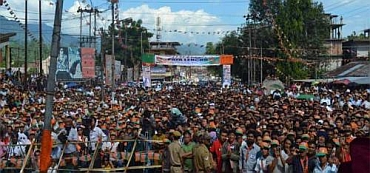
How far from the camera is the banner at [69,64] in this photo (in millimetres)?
38500

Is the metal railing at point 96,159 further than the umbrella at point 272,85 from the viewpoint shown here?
No

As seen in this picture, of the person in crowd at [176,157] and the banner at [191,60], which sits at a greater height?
the banner at [191,60]

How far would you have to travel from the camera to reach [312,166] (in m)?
8.51

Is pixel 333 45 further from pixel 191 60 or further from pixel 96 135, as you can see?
pixel 96 135

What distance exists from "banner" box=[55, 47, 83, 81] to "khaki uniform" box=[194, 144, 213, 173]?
29.0 metres

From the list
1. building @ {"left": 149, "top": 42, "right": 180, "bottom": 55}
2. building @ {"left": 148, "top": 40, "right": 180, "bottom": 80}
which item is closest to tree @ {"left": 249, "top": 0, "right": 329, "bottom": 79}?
building @ {"left": 148, "top": 40, "right": 180, "bottom": 80}

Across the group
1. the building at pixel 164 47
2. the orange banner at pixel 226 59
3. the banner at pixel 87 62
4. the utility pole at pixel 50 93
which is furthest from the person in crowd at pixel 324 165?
the building at pixel 164 47

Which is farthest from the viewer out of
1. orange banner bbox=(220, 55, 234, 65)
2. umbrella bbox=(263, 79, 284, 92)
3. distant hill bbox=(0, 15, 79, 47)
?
orange banner bbox=(220, 55, 234, 65)

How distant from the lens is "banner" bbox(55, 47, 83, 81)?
1516 inches

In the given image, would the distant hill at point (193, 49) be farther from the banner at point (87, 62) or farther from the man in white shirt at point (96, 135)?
the man in white shirt at point (96, 135)

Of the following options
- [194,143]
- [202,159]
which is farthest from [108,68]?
[202,159]

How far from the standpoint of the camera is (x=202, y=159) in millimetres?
10117

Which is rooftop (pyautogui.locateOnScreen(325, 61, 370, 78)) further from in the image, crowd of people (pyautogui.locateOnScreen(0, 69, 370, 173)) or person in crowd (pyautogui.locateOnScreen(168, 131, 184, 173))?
person in crowd (pyautogui.locateOnScreen(168, 131, 184, 173))

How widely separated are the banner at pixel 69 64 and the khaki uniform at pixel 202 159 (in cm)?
2901
